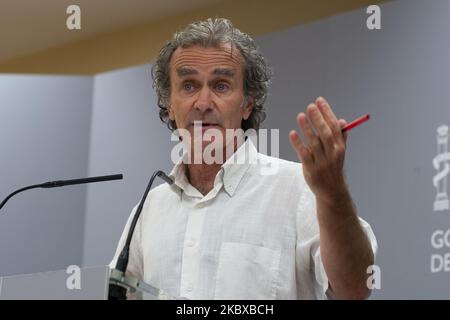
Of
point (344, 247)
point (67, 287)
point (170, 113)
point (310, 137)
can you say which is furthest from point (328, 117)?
point (170, 113)

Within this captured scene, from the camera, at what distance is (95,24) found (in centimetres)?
375

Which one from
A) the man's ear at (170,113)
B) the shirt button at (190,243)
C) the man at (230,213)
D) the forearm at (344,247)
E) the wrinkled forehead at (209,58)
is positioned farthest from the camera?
the man's ear at (170,113)

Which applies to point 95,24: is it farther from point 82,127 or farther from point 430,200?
point 430,200

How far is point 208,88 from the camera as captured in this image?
158cm

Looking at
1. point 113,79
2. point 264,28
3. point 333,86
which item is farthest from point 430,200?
point 113,79

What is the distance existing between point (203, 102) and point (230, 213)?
231 millimetres

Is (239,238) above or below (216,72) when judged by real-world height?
below

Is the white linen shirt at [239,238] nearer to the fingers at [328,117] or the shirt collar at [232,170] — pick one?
the shirt collar at [232,170]

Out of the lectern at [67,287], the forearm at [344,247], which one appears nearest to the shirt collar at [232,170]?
the forearm at [344,247]

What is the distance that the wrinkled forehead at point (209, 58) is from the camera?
160 centimetres

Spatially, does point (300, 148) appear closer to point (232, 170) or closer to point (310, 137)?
point (310, 137)

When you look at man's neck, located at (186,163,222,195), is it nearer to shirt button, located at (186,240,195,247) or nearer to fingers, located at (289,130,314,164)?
shirt button, located at (186,240,195,247)

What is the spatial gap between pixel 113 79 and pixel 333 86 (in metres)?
1.08

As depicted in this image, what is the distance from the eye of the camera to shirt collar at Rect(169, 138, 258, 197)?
61.1 inches
